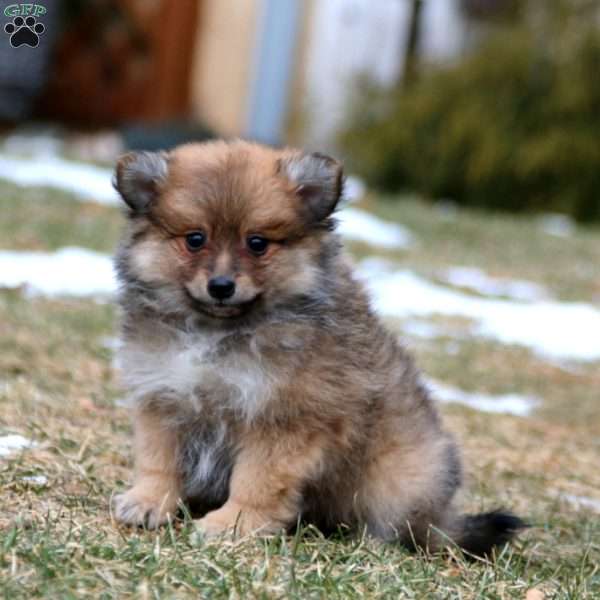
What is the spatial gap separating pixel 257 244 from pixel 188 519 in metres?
0.75

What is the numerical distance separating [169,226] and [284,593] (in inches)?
40.0

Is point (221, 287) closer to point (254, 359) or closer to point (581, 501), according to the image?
point (254, 359)

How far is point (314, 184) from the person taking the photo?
3.25m

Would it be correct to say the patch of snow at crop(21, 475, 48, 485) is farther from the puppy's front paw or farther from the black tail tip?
the black tail tip

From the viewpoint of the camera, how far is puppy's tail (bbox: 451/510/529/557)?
3525 millimetres

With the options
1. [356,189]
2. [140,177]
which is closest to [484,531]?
[140,177]

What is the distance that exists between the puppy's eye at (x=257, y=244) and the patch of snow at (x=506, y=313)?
4246 millimetres

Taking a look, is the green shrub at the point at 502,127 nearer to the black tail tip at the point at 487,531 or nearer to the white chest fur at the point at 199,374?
the black tail tip at the point at 487,531

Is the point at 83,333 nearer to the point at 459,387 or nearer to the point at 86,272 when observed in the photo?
the point at 86,272

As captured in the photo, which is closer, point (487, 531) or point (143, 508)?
point (143, 508)

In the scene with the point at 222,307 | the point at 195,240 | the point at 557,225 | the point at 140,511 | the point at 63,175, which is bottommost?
the point at 557,225

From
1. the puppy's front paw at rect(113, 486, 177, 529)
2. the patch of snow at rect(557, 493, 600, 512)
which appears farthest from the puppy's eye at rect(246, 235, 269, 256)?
the patch of snow at rect(557, 493, 600, 512)

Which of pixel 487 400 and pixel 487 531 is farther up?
pixel 487 531

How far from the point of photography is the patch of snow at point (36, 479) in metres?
3.39
